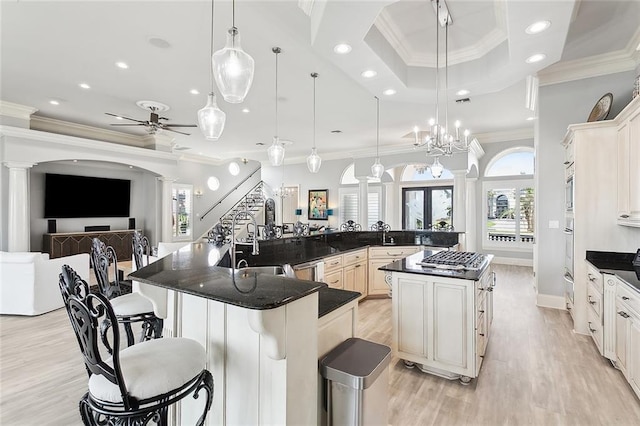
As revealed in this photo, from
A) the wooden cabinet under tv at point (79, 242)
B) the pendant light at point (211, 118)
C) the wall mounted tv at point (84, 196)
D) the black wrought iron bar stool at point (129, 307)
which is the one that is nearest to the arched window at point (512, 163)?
the pendant light at point (211, 118)

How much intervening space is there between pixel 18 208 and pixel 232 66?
6.26 meters

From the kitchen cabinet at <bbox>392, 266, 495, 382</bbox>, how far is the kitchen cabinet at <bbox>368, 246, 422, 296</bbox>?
210 centimetres

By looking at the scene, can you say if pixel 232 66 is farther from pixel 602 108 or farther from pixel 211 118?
pixel 602 108

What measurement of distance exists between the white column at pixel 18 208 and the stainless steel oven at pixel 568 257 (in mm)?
8902

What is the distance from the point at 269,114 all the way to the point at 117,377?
19.1ft

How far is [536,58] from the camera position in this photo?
322 centimetres

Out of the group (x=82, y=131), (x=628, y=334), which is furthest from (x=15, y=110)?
(x=628, y=334)

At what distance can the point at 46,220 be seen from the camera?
7637mm

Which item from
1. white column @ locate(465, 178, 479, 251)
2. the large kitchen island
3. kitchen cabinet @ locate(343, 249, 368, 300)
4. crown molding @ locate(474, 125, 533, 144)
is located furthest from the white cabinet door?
crown molding @ locate(474, 125, 533, 144)

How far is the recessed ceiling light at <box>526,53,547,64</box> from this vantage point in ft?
10.4

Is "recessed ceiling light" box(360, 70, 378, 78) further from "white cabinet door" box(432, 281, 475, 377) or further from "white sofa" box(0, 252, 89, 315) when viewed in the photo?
"white sofa" box(0, 252, 89, 315)

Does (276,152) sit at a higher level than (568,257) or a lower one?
higher

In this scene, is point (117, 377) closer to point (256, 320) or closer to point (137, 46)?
point (256, 320)

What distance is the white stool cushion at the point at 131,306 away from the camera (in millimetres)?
2258
